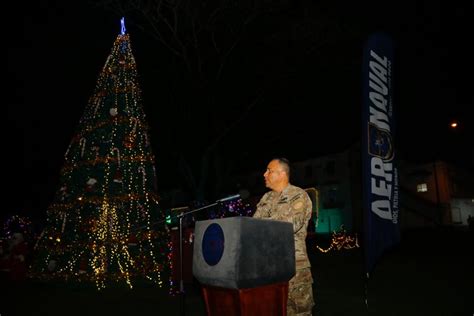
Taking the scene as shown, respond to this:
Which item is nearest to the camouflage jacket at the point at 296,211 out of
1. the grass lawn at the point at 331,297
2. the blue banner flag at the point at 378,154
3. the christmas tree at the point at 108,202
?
the grass lawn at the point at 331,297

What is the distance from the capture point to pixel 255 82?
52.8 ft

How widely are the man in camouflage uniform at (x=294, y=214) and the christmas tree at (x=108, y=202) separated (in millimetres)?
6235

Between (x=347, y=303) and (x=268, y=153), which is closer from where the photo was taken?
(x=347, y=303)

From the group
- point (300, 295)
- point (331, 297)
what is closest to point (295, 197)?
point (300, 295)

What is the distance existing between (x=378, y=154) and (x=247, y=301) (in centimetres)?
393

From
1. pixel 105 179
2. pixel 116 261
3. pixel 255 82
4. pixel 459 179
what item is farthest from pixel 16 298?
pixel 459 179

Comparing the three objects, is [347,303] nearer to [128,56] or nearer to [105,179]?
[105,179]

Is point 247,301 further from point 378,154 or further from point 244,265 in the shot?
point 378,154

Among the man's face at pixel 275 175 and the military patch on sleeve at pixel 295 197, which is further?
the man's face at pixel 275 175

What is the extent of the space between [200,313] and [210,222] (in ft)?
13.8

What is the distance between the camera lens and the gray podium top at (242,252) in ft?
7.05

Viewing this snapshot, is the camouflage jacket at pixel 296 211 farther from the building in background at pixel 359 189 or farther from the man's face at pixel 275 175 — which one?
the building in background at pixel 359 189

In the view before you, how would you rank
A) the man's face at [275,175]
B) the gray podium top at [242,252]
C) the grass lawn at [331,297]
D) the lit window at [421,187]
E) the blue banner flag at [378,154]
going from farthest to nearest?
1. the lit window at [421,187]
2. the grass lawn at [331,297]
3. the blue banner flag at [378,154]
4. the man's face at [275,175]
5. the gray podium top at [242,252]

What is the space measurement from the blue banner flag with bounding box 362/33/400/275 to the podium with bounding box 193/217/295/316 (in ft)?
10.4
